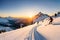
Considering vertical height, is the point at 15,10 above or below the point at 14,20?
above

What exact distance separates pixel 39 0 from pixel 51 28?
20.2 inches

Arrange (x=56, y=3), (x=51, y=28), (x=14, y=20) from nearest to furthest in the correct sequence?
(x=51, y=28), (x=14, y=20), (x=56, y=3)

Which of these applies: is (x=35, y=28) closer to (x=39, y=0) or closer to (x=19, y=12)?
(x=19, y=12)

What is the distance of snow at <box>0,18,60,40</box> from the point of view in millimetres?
1458

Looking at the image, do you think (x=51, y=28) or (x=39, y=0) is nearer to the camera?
(x=51, y=28)

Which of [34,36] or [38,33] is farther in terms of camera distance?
[38,33]

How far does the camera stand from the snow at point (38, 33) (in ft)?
4.78

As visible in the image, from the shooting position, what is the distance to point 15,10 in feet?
6.01

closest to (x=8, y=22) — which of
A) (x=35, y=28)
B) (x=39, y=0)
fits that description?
(x=35, y=28)

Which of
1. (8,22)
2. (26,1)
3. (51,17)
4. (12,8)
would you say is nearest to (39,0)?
(26,1)

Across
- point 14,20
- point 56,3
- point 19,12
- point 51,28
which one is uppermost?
point 56,3

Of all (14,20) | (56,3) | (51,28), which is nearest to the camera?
(51,28)

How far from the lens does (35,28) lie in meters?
1.68

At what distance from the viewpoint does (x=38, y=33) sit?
156 cm
